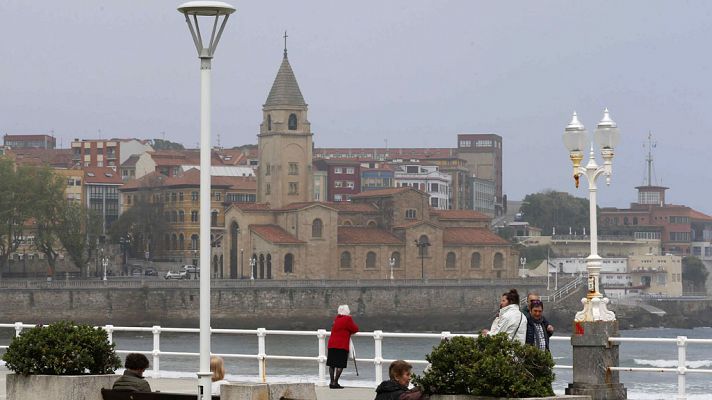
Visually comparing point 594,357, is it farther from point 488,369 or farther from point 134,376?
point 134,376

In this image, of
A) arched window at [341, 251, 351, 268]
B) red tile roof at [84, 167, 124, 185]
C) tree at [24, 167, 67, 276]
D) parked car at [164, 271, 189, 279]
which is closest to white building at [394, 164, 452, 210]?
red tile roof at [84, 167, 124, 185]

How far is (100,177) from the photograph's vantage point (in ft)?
387

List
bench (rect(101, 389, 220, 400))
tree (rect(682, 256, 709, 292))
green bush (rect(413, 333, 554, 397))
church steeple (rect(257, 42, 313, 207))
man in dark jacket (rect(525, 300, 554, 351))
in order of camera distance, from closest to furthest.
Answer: green bush (rect(413, 333, 554, 397)), bench (rect(101, 389, 220, 400)), man in dark jacket (rect(525, 300, 554, 351)), church steeple (rect(257, 42, 313, 207)), tree (rect(682, 256, 709, 292))

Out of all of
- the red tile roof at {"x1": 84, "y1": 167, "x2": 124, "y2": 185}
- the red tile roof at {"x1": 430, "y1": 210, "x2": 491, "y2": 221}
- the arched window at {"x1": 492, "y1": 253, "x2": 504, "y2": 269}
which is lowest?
the arched window at {"x1": 492, "y1": 253, "x2": 504, "y2": 269}

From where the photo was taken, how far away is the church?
93.8m

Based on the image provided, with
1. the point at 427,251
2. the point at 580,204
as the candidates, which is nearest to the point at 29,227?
the point at 427,251

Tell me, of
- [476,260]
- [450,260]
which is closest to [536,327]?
[450,260]

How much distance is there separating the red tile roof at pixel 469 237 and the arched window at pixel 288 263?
10285mm

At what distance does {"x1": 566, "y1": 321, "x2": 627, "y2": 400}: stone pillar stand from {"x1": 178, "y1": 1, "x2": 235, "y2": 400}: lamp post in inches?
149

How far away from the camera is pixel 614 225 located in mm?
143500

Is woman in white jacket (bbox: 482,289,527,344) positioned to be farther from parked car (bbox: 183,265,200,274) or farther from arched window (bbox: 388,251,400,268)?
parked car (bbox: 183,265,200,274)

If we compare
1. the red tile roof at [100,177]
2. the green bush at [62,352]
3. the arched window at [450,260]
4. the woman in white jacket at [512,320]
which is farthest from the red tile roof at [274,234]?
the woman in white jacket at [512,320]

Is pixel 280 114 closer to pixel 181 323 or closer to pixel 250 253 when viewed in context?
pixel 250 253

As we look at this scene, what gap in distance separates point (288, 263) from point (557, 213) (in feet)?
180
